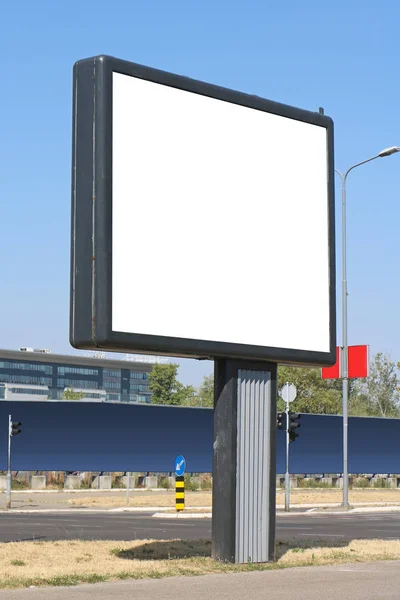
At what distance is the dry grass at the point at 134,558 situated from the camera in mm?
16750

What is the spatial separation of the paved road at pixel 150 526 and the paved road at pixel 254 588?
317 inches

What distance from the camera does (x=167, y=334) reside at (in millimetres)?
17953

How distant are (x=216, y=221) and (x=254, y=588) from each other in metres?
6.23

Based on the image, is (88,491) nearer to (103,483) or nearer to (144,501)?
(103,483)

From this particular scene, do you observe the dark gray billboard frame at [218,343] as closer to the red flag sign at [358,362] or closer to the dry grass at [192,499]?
the dry grass at [192,499]

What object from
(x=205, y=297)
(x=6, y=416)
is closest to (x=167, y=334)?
(x=205, y=297)

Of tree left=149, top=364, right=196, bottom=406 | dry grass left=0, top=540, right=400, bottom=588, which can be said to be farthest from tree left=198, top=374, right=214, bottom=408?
dry grass left=0, top=540, right=400, bottom=588

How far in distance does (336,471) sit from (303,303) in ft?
146

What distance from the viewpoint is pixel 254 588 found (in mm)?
15844

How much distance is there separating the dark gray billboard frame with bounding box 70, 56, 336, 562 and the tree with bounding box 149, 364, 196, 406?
10883 cm

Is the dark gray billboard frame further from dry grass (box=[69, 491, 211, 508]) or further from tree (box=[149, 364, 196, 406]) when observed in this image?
tree (box=[149, 364, 196, 406])

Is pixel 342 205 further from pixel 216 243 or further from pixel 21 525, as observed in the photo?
pixel 216 243

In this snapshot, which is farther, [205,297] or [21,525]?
[21,525]

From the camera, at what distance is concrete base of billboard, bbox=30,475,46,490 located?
5681cm
